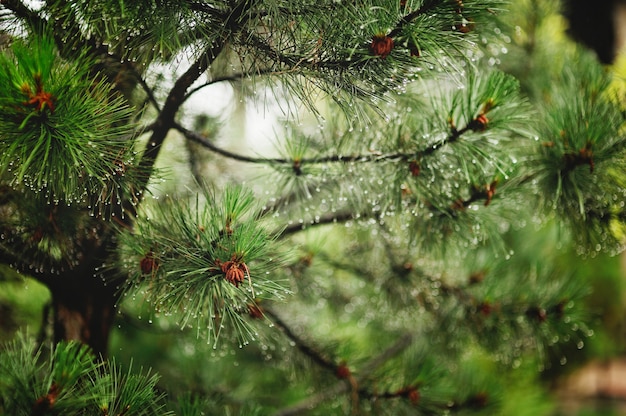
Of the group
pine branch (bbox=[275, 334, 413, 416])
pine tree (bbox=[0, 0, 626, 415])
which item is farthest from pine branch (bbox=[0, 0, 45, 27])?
pine branch (bbox=[275, 334, 413, 416])

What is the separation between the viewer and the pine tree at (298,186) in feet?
1.77

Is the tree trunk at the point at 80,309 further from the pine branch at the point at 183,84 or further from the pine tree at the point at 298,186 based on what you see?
the pine branch at the point at 183,84

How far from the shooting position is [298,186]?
0.73 metres

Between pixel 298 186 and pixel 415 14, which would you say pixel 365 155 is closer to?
pixel 298 186

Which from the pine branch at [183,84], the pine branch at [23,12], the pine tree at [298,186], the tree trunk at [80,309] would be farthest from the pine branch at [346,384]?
the pine branch at [23,12]

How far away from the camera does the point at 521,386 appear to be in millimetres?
1615

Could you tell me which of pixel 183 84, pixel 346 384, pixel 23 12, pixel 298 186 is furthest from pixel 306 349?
pixel 23 12

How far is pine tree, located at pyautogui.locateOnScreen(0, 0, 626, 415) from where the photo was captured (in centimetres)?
54

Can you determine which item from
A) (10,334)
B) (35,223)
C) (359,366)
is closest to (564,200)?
(359,366)

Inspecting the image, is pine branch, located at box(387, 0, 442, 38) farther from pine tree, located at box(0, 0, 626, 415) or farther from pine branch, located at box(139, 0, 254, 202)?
pine branch, located at box(139, 0, 254, 202)

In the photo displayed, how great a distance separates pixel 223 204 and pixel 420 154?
10.8 inches

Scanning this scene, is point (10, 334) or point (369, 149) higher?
Answer: point (369, 149)

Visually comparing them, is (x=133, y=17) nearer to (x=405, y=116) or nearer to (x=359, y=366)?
(x=405, y=116)

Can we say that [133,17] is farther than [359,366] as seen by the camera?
No
